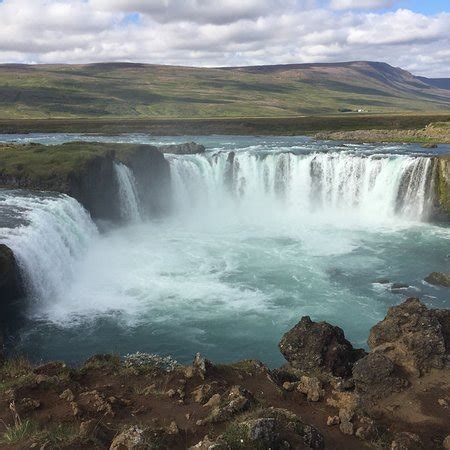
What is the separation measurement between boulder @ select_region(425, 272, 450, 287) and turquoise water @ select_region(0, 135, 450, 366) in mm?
564

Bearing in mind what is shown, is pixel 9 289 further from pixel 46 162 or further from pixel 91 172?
pixel 46 162

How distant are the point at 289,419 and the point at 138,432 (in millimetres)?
2692

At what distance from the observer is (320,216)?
4603 centimetres

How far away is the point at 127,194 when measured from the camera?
42.0 meters

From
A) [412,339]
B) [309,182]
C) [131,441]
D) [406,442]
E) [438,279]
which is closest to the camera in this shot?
[131,441]

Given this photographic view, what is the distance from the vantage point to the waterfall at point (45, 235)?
79.0ft

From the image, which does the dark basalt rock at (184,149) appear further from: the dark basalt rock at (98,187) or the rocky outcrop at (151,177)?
the dark basalt rock at (98,187)

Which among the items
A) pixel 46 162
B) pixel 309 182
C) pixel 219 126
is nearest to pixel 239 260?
pixel 46 162

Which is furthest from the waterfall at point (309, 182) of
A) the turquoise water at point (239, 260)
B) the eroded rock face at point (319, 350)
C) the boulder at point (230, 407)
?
the boulder at point (230, 407)

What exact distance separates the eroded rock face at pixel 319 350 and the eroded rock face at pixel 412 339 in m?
1.03

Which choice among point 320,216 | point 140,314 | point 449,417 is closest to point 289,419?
point 449,417

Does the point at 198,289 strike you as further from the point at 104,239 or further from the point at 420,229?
the point at 420,229

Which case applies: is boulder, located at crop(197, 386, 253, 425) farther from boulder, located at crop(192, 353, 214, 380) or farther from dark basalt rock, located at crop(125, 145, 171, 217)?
dark basalt rock, located at crop(125, 145, 171, 217)

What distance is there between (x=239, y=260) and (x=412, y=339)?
18.8m
